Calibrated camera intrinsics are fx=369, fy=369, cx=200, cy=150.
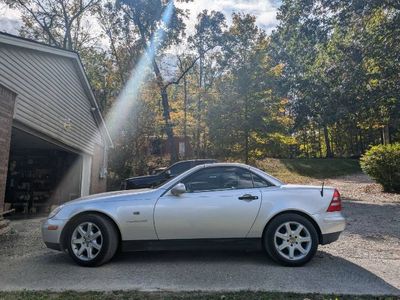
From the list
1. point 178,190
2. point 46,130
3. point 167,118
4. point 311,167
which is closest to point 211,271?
point 178,190

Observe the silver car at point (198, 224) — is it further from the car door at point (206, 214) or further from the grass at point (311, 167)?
the grass at point (311, 167)

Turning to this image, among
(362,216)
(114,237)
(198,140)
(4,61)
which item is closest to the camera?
(114,237)

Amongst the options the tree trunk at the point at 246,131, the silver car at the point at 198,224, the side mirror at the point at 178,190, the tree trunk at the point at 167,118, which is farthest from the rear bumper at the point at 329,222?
the tree trunk at the point at 167,118

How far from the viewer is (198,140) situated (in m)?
21.5

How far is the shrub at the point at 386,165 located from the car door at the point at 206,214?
10609 millimetres

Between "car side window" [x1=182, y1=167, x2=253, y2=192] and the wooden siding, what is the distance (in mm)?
5501

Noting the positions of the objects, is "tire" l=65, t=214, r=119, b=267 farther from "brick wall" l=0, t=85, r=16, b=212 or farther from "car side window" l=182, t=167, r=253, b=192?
"brick wall" l=0, t=85, r=16, b=212

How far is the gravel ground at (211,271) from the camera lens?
417 centimetres

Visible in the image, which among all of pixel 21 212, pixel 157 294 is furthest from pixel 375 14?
pixel 21 212

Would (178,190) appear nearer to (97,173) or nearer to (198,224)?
(198,224)

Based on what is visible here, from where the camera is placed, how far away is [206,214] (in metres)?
5.05

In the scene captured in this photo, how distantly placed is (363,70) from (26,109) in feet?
39.8

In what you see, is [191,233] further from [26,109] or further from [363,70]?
[363,70]

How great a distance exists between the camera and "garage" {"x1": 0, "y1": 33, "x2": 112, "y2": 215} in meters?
8.97
